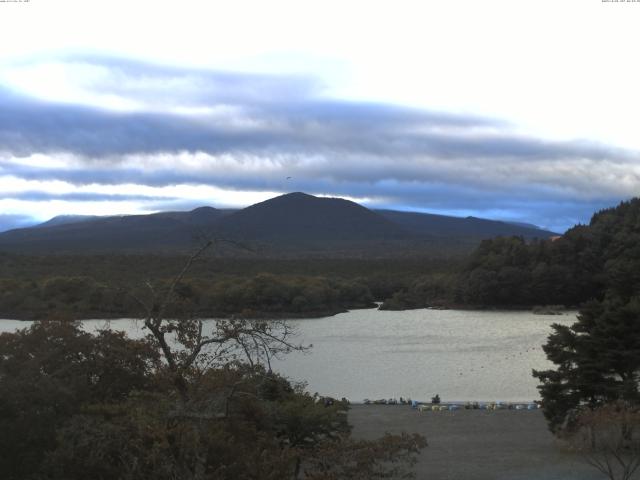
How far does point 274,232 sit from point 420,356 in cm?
10835

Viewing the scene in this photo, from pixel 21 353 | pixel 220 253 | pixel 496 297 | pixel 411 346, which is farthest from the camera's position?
pixel 496 297

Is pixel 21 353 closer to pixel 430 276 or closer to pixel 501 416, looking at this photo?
pixel 501 416

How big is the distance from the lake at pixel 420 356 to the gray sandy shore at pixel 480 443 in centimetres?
399

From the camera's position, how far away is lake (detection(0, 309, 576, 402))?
35.2 m

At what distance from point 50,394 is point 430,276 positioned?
74.9 meters

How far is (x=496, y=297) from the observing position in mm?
76750

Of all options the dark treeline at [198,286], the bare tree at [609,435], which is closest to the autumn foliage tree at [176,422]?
the bare tree at [609,435]

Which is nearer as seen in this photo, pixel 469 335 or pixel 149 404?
pixel 149 404

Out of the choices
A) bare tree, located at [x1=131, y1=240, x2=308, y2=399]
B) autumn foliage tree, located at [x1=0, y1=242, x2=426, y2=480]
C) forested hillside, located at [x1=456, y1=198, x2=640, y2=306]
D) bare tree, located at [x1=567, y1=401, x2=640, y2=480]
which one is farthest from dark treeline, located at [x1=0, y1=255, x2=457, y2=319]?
bare tree, located at [x1=131, y1=240, x2=308, y2=399]

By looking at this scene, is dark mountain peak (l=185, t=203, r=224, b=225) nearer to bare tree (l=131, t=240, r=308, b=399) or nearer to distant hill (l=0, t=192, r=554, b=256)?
distant hill (l=0, t=192, r=554, b=256)

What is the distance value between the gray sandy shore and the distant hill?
7368cm

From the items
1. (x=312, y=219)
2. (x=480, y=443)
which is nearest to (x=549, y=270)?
(x=480, y=443)

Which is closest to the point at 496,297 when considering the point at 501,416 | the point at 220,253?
the point at 501,416

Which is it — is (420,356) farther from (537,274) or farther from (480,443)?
(537,274)
